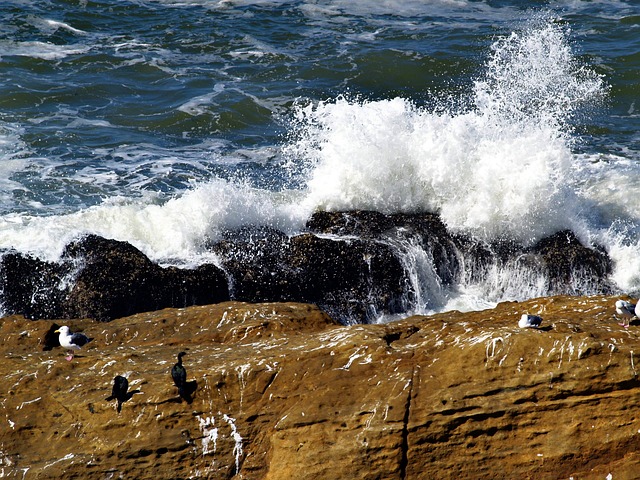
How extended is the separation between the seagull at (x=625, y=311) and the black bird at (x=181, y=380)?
341 centimetres

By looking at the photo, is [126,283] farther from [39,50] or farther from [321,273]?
[39,50]

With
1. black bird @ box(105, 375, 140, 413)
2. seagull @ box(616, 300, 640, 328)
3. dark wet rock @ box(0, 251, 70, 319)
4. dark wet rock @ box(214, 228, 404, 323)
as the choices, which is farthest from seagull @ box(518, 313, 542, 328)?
dark wet rock @ box(0, 251, 70, 319)

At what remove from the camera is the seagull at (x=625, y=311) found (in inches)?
281

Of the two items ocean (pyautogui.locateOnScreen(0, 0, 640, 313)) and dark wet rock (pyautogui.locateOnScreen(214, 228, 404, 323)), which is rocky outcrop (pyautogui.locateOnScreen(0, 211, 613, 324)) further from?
ocean (pyautogui.locateOnScreen(0, 0, 640, 313))

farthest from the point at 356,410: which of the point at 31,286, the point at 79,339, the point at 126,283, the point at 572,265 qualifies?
the point at 572,265

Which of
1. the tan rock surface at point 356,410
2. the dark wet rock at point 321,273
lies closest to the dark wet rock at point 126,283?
the dark wet rock at point 321,273

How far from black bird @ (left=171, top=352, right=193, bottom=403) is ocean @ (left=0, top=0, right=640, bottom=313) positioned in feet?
15.2

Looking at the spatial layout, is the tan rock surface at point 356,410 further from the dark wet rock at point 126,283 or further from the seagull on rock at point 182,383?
the dark wet rock at point 126,283

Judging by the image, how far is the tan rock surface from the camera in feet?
20.9

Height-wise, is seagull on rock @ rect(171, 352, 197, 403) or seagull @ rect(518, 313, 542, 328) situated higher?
seagull @ rect(518, 313, 542, 328)

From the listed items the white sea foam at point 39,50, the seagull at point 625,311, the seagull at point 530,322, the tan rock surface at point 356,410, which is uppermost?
the white sea foam at point 39,50

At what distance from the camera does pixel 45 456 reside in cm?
667

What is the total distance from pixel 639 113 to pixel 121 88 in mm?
11277

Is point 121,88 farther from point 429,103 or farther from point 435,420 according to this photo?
point 435,420
